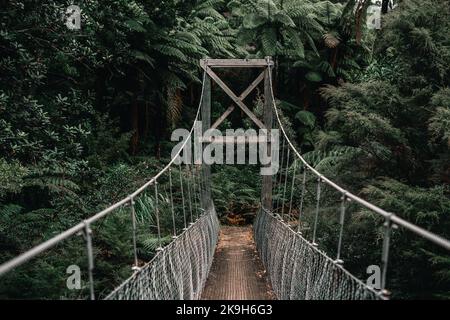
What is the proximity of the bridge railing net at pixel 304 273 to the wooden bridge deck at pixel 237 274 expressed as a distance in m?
0.22

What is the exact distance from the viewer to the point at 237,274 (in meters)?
4.93

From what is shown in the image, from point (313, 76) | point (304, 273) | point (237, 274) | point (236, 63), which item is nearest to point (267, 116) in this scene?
point (236, 63)

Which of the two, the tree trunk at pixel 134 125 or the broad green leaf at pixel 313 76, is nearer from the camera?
the tree trunk at pixel 134 125

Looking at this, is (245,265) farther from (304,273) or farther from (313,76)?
(313,76)

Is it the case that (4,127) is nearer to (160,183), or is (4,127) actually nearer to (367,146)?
(367,146)

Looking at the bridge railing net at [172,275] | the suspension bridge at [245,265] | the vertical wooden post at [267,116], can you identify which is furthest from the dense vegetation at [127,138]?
the vertical wooden post at [267,116]

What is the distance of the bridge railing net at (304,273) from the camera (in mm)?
1986

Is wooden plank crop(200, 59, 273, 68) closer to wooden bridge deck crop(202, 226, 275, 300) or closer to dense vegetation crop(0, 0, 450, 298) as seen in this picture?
dense vegetation crop(0, 0, 450, 298)

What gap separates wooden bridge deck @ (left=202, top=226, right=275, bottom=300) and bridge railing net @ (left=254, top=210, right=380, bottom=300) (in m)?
0.22

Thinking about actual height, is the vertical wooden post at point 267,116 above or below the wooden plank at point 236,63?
below

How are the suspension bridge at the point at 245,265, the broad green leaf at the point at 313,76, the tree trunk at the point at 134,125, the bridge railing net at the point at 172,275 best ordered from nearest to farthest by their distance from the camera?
1. the suspension bridge at the point at 245,265
2. the bridge railing net at the point at 172,275
3. the tree trunk at the point at 134,125
4. the broad green leaf at the point at 313,76

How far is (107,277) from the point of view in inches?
175

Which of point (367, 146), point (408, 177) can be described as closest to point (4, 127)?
point (367, 146)

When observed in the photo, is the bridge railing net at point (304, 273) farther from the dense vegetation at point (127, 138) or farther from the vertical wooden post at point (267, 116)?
the vertical wooden post at point (267, 116)
